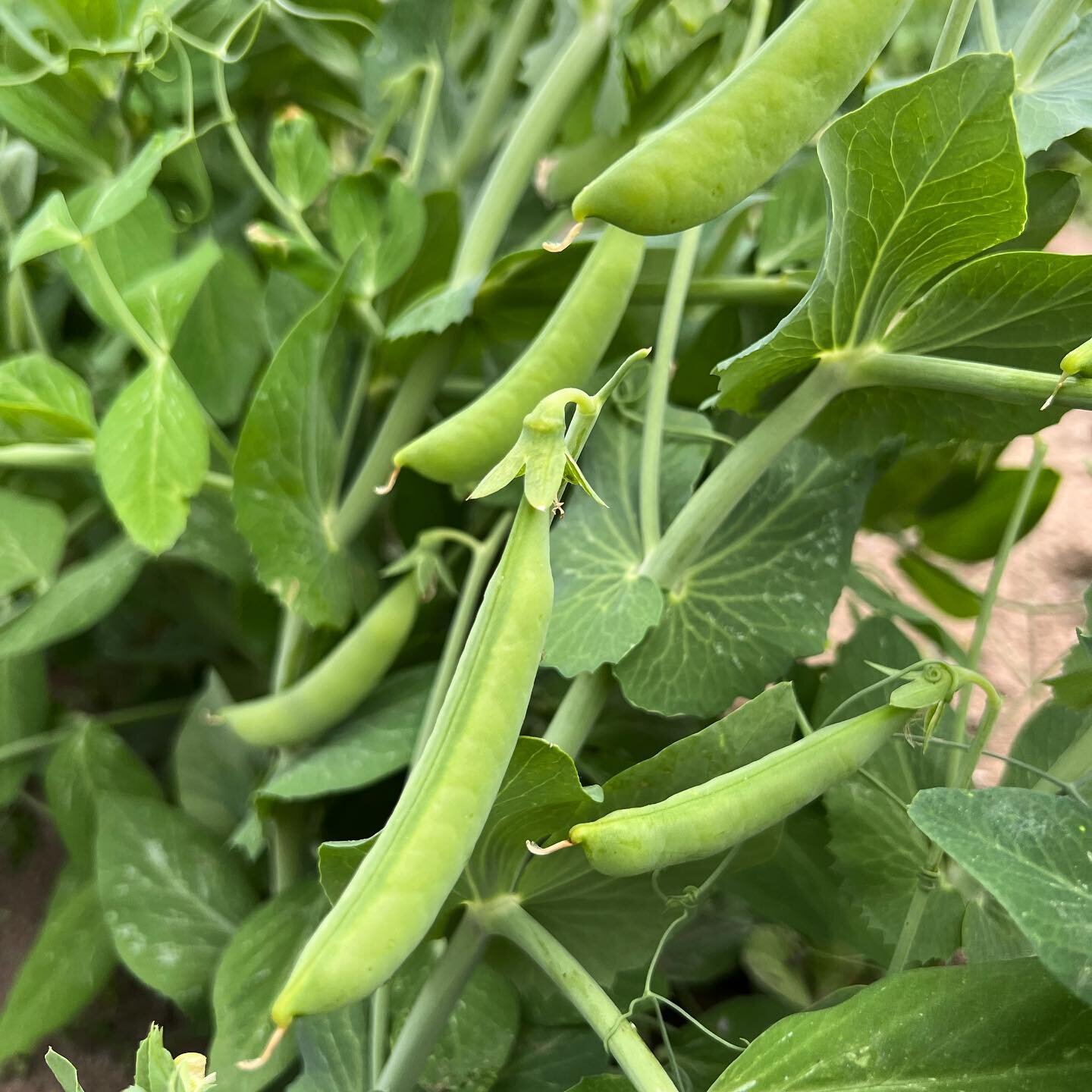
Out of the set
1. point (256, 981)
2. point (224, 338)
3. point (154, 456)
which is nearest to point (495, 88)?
point (224, 338)

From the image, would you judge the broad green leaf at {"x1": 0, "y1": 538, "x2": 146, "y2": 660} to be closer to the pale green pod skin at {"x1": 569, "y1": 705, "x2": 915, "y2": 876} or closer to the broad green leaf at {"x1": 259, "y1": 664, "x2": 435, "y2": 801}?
the broad green leaf at {"x1": 259, "y1": 664, "x2": 435, "y2": 801}

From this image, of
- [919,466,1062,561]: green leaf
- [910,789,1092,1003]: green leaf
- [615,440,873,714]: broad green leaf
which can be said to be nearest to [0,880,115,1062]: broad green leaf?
[615,440,873,714]: broad green leaf

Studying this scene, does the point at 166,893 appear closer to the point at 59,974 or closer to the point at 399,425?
the point at 59,974

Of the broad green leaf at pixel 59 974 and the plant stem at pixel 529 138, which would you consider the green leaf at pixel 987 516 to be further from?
the broad green leaf at pixel 59 974

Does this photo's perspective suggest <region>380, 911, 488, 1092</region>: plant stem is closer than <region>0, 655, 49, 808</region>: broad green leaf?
Yes

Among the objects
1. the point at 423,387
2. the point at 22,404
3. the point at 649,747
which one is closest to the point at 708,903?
the point at 649,747

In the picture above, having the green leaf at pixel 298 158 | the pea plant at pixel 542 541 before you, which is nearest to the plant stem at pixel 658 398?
the pea plant at pixel 542 541

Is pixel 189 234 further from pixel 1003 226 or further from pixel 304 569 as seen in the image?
pixel 1003 226
